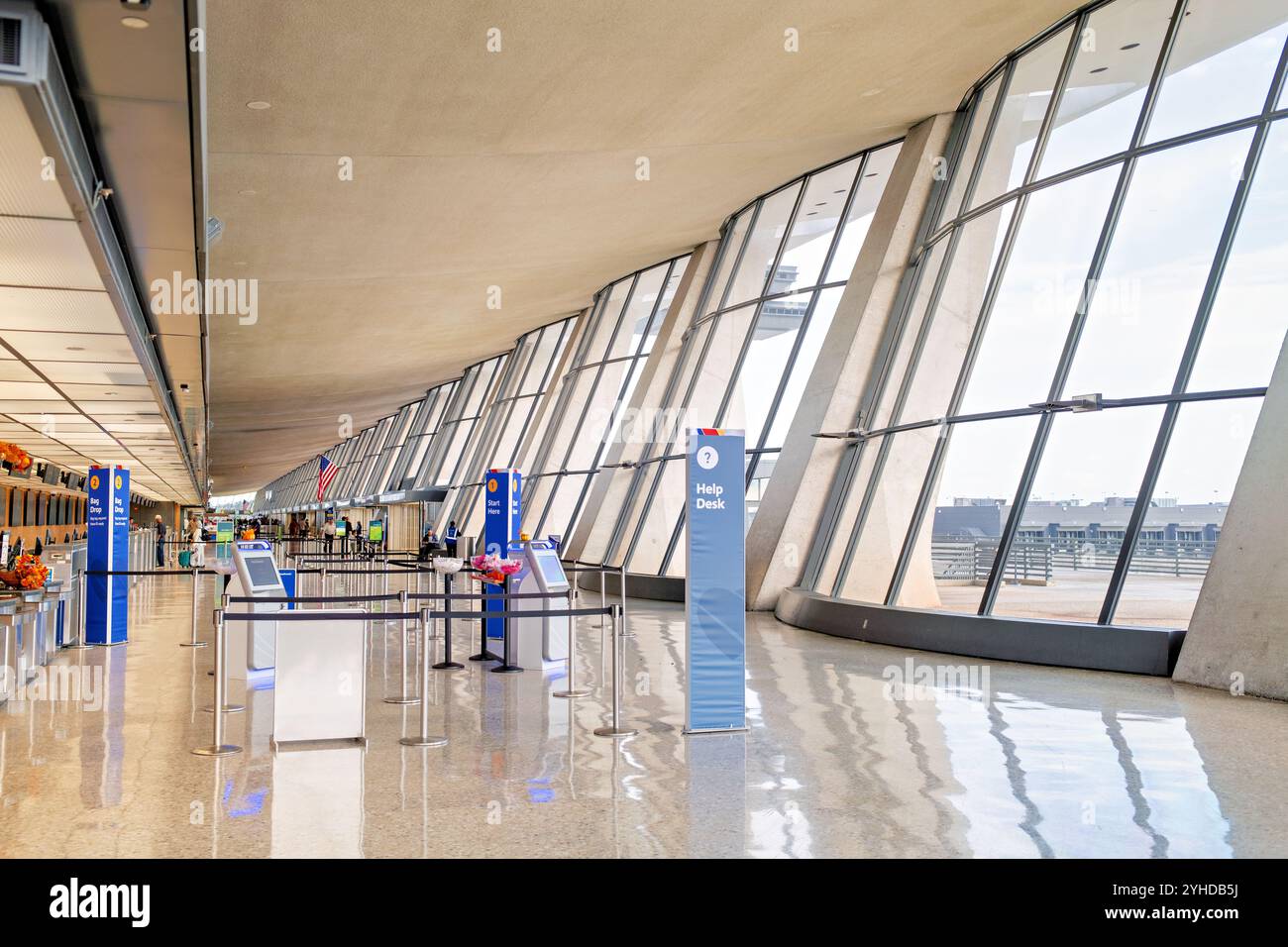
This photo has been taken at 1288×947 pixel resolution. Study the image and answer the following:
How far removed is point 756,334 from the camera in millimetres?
21406

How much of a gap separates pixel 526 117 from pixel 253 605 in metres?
6.85

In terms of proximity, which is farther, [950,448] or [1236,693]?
[950,448]

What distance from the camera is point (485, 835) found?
5398 millimetres

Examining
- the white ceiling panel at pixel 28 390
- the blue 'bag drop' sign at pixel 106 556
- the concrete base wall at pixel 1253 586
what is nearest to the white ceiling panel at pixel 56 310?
the white ceiling panel at pixel 28 390

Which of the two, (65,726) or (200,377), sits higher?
(200,377)

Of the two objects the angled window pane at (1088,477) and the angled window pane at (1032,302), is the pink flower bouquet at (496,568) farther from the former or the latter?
the angled window pane at (1032,302)

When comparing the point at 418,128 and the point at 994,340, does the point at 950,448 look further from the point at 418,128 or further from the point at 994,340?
the point at 418,128

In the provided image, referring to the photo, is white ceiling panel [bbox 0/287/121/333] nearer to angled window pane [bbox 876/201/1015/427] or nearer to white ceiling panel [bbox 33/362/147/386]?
white ceiling panel [bbox 33/362/147/386]

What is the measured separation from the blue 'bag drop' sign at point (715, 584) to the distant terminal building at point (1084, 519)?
5087 mm

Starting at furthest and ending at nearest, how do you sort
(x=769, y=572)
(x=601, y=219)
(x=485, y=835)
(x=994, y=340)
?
(x=601, y=219) → (x=769, y=572) → (x=994, y=340) → (x=485, y=835)

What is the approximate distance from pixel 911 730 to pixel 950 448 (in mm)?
7170

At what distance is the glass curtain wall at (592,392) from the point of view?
89.8ft

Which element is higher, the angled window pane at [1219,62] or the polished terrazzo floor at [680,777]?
the angled window pane at [1219,62]
